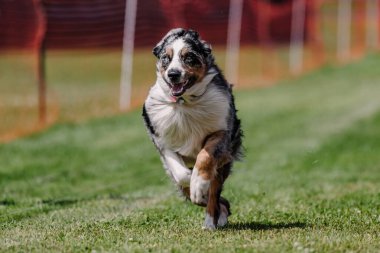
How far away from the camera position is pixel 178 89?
23.5ft

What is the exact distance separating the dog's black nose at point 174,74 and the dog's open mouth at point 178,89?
81 millimetres

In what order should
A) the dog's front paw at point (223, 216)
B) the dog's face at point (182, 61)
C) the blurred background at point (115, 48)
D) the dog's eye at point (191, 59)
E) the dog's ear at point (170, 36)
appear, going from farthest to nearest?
the blurred background at point (115, 48) → the dog's front paw at point (223, 216) → the dog's ear at point (170, 36) → the dog's eye at point (191, 59) → the dog's face at point (182, 61)

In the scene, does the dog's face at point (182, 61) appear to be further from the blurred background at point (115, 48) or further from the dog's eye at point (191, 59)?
the blurred background at point (115, 48)

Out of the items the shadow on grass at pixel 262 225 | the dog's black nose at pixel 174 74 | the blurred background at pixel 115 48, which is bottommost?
the blurred background at pixel 115 48

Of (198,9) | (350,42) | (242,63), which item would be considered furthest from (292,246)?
(350,42)

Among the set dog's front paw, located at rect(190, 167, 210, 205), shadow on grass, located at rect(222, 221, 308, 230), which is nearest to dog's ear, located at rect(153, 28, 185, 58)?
dog's front paw, located at rect(190, 167, 210, 205)

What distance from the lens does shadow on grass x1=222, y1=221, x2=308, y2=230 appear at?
24.1 feet

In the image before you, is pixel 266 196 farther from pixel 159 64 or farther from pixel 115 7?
pixel 115 7

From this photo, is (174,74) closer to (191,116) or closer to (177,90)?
(177,90)

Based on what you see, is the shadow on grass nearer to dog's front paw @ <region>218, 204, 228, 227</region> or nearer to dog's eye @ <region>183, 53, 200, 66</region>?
dog's front paw @ <region>218, 204, 228, 227</region>

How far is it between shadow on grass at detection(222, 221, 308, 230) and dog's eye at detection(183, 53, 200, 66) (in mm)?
1430

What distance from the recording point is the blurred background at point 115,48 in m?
18.9

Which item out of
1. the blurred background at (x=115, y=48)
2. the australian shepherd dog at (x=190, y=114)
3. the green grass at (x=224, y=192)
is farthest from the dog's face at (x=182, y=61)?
the blurred background at (x=115, y=48)

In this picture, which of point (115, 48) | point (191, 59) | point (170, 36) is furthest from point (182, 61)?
point (115, 48)
